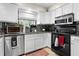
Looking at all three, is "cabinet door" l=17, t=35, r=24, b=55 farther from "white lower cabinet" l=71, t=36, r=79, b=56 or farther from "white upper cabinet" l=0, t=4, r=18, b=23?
"white lower cabinet" l=71, t=36, r=79, b=56

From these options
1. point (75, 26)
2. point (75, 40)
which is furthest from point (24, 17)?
point (75, 26)

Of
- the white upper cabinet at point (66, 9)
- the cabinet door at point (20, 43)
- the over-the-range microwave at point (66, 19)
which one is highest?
the white upper cabinet at point (66, 9)

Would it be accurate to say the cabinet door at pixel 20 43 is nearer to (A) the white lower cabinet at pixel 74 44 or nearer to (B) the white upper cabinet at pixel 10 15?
(B) the white upper cabinet at pixel 10 15

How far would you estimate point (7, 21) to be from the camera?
1457 mm

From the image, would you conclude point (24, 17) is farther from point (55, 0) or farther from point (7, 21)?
point (55, 0)

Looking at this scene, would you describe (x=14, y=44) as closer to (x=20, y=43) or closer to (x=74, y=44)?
(x=20, y=43)

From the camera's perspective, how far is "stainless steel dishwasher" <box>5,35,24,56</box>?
47.1 inches

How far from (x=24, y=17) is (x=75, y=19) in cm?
94

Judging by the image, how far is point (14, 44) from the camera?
1.34 metres

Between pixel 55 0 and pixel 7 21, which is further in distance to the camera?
pixel 7 21

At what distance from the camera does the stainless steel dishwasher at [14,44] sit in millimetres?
1196

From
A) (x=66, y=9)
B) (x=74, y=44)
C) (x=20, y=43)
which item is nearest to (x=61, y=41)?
(x=74, y=44)

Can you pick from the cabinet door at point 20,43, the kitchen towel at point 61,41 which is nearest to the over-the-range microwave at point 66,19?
the kitchen towel at point 61,41

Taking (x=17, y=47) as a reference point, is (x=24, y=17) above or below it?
above
